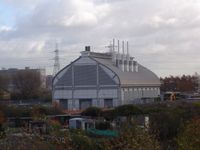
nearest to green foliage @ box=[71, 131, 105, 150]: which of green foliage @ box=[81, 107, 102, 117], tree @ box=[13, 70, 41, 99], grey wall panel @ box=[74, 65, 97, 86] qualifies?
green foliage @ box=[81, 107, 102, 117]

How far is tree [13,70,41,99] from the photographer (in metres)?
80.6

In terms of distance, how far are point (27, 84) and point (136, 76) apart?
20248 mm

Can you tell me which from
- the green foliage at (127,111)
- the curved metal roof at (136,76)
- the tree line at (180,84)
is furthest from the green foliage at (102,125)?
the tree line at (180,84)

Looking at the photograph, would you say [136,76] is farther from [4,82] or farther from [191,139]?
[191,139]

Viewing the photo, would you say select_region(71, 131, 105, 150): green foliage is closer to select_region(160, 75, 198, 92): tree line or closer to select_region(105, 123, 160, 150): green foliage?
select_region(105, 123, 160, 150): green foliage

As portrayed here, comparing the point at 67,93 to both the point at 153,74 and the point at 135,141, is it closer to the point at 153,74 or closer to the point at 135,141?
the point at 153,74

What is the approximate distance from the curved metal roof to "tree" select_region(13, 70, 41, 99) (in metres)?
16.6

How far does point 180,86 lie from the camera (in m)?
101

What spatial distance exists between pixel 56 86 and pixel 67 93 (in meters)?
1.93

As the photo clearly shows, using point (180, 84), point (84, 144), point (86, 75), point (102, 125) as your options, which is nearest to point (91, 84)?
point (86, 75)

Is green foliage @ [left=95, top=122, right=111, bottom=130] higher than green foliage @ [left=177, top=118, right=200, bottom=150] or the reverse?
the reverse

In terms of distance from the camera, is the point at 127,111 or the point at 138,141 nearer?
the point at 138,141

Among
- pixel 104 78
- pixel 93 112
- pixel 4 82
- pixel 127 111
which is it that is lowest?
pixel 93 112

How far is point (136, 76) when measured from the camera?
75125 millimetres
